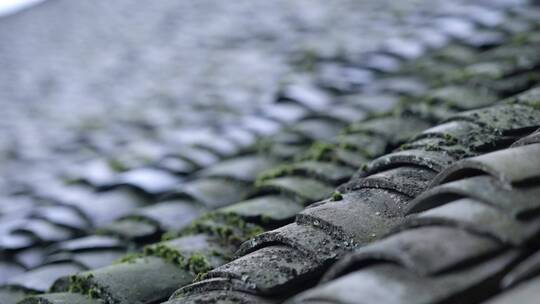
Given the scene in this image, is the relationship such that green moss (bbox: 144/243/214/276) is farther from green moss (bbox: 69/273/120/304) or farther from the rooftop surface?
green moss (bbox: 69/273/120/304)

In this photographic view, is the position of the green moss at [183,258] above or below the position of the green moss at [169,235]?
below

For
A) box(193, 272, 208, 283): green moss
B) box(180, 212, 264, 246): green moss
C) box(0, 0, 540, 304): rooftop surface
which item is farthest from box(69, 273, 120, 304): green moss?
box(180, 212, 264, 246): green moss

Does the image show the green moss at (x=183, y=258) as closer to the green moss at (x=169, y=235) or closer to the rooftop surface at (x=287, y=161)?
the rooftop surface at (x=287, y=161)

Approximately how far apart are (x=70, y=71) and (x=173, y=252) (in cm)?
505

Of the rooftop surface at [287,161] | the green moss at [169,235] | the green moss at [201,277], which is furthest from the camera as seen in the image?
the green moss at [169,235]

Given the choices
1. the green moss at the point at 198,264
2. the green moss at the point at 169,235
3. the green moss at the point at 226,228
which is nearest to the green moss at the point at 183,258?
the green moss at the point at 198,264

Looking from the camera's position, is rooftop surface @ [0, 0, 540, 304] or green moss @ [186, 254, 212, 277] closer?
rooftop surface @ [0, 0, 540, 304]

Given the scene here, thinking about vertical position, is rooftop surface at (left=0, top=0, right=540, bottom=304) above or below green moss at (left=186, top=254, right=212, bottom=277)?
above

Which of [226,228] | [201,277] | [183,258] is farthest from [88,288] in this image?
[226,228]

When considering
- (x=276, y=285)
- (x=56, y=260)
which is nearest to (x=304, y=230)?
(x=276, y=285)

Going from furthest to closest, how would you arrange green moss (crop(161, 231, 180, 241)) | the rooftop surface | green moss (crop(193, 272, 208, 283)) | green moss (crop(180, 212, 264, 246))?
green moss (crop(161, 231, 180, 241)) → green moss (crop(180, 212, 264, 246)) → green moss (crop(193, 272, 208, 283)) → the rooftop surface

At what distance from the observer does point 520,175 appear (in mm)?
1269

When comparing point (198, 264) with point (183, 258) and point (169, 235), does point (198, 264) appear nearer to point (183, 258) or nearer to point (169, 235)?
point (183, 258)

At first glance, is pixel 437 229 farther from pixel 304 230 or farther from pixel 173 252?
pixel 173 252
